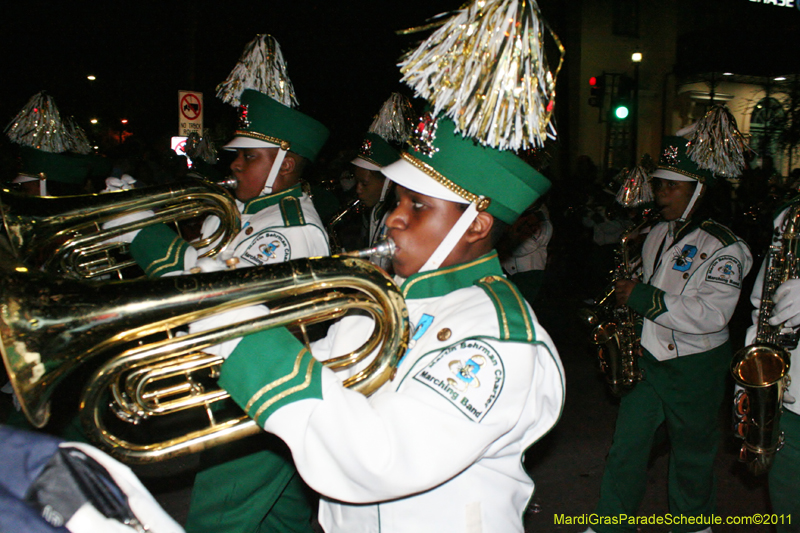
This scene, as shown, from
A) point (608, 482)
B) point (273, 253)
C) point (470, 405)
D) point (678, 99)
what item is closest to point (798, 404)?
point (608, 482)

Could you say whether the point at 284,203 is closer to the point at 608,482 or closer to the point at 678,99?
the point at 608,482

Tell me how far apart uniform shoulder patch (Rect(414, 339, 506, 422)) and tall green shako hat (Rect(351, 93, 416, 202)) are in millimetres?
3903

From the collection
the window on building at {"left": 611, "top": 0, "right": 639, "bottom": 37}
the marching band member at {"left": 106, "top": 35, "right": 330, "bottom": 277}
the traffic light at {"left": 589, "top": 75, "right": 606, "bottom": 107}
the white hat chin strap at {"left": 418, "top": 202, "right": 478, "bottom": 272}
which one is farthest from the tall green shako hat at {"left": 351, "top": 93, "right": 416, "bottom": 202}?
the window on building at {"left": 611, "top": 0, "right": 639, "bottom": 37}

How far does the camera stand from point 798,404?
2400mm

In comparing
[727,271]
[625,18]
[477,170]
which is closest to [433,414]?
[477,170]

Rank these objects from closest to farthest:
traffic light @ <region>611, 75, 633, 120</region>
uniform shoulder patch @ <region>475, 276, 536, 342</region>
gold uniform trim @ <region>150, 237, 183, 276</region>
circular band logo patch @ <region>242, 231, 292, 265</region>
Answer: uniform shoulder patch @ <region>475, 276, 536, 342</region>, gold uniform trim @ <region>150, 237, 183, 276</region>, circular band logo patch @ <region>242, 231, 292, 265</region>, traffic light @ <region>611, 75, 633, 120</region>

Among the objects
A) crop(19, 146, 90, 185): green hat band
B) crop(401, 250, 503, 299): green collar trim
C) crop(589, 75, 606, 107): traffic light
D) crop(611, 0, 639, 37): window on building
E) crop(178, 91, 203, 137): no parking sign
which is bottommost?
crop(401, 250, 503, 299): green collar trim

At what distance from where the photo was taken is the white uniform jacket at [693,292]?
3.13m

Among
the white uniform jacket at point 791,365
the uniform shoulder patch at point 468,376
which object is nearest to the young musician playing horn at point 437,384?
the uniform shoulder patch at point 468,376

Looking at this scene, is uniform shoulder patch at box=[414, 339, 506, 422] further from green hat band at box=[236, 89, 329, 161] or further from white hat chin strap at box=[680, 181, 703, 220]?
white hat chin strap at box=[680, 181, 703, 220]

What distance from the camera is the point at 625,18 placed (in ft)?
56.1

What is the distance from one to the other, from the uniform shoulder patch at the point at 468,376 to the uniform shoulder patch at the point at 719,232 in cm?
252

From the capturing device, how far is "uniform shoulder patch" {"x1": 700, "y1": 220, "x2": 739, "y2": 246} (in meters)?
3.20

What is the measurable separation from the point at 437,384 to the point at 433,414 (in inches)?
3.0
